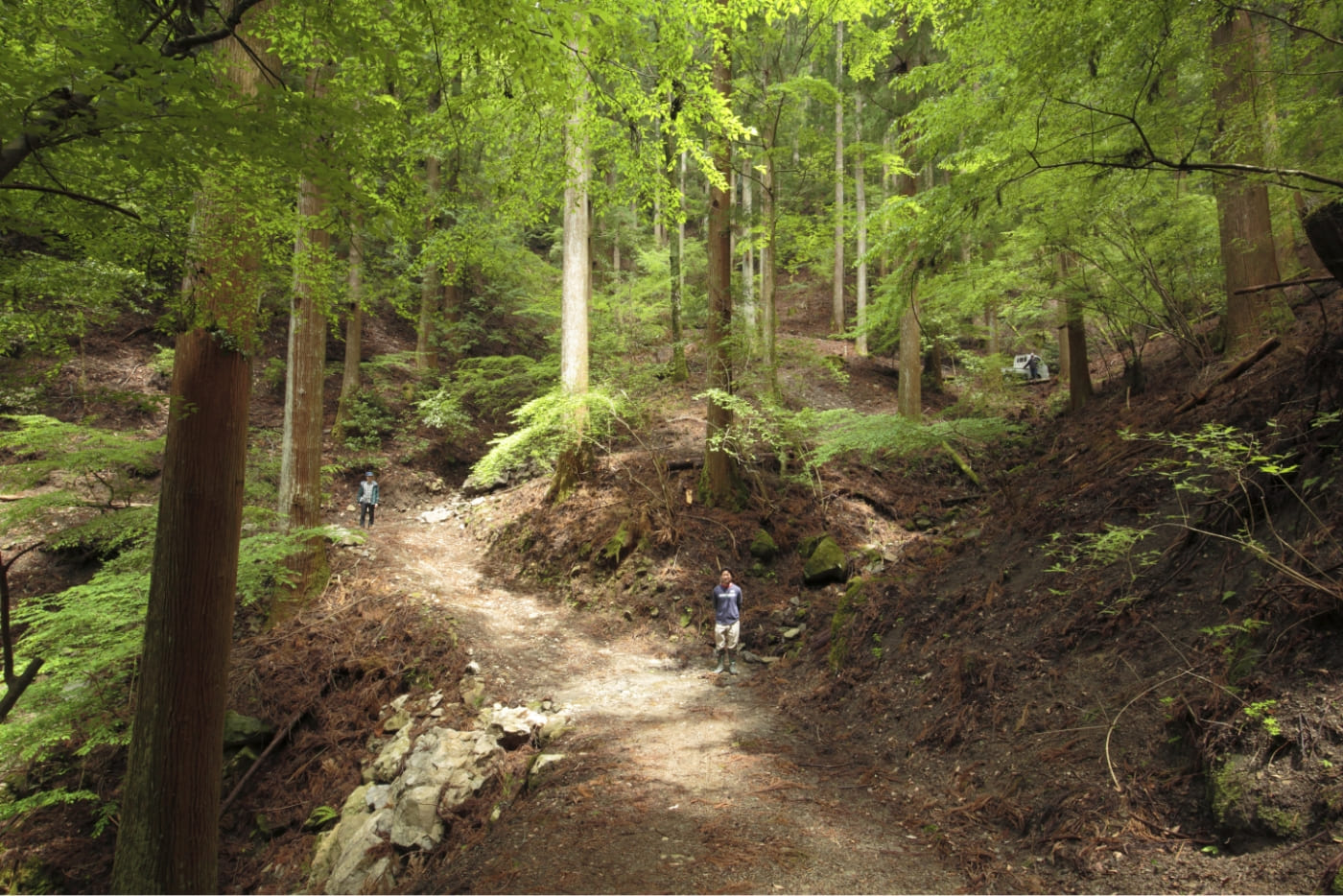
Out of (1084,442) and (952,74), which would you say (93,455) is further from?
(1084,442)

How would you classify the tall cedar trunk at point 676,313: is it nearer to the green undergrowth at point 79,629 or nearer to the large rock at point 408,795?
the green undergrowth at point 79,629

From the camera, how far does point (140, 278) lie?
3711 mm

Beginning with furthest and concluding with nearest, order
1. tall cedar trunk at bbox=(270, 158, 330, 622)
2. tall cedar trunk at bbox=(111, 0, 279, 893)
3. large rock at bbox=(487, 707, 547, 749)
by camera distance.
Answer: tall cedar trunk at bbox=(270, 158, 330, 622), large rock at bbox=(487, 707, 547, 749), tall cedar trunk at bbox=(111, 0, 279, 893)

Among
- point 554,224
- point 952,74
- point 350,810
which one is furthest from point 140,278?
point 554,224

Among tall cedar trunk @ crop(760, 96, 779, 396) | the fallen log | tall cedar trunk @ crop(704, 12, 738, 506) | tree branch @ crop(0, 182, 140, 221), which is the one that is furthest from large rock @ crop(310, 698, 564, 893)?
the fallen log

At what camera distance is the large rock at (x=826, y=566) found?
30.9 ft

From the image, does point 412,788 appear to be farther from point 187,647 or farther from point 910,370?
point 910,370

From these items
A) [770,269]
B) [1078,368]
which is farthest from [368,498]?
[1078,368]

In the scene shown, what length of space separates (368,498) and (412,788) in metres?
8.75

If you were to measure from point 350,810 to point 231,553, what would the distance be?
3023 millimetres

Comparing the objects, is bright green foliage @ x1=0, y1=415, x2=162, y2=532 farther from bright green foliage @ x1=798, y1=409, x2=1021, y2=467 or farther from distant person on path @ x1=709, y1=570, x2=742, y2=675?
bright green foliage @ x1=798, y1=409, x2=1021, y2=467

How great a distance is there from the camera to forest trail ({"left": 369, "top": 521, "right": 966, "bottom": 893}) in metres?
3.58

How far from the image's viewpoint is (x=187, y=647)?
15.0ft

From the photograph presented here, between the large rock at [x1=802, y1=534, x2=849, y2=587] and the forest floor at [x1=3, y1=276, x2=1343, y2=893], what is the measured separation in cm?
29
